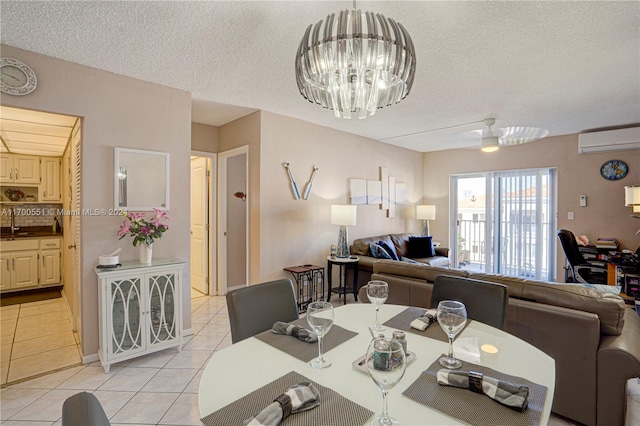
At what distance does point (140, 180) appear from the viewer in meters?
2.92

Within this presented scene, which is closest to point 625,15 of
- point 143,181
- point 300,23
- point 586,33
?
point 586,33

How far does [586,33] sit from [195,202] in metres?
4.83

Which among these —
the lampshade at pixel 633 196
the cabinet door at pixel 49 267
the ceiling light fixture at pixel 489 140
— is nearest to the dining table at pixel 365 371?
the ceiling light fixture at pixel 489 140

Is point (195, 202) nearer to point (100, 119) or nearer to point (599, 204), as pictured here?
point (100, 119)

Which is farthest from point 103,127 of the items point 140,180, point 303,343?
point 303,343

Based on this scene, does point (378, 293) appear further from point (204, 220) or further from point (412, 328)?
point (204, 220)

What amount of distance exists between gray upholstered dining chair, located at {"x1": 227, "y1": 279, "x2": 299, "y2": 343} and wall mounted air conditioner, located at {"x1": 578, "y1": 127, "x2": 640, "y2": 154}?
17.5ft

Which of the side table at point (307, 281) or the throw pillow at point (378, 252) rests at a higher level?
the throw pillow at point (378, 252)

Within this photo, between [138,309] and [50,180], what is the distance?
146 inches

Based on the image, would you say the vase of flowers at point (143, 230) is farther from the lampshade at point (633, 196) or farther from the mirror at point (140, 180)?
the lampshade at point (633, 196)

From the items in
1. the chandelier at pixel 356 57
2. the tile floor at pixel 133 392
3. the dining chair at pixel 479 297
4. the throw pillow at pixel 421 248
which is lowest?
the tile floor at pixel 133 392

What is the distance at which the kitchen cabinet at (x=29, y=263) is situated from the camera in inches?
173

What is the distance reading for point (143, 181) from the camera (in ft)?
9.64

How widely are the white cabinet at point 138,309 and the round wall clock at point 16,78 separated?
148cm
